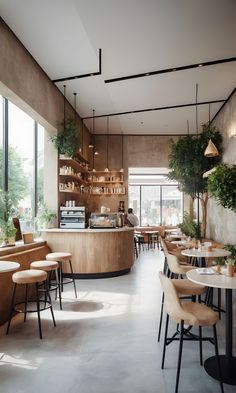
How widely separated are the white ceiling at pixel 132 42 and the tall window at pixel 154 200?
27.7 feet

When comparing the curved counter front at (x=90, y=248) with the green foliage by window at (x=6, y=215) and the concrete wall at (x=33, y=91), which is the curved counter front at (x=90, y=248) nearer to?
the concrete wall at (x=33, y=91)

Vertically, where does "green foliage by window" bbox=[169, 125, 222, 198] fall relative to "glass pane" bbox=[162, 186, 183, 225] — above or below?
above

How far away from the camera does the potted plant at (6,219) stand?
15.0ft

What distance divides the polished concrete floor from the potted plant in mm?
1175

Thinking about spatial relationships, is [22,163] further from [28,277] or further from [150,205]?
[150,205]

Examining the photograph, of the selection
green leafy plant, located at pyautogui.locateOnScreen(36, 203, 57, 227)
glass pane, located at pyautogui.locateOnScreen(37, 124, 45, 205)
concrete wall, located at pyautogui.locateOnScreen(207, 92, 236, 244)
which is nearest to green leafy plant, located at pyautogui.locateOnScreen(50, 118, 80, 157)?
glass pane, located at pyautogui.locateOnScreen(37, 124, 45, 205)

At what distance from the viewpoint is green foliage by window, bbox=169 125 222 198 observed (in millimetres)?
7617

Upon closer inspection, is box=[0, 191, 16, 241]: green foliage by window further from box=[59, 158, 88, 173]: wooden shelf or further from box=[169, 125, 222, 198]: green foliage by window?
box=[169, 125, 222, 198]: green foliage by window

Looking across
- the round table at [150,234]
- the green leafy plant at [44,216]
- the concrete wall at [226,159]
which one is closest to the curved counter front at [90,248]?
the green leafy plant at [44,216]

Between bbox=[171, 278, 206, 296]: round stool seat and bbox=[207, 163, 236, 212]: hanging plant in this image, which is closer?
bbox=[171, 278, 206, 296]: round stool seat

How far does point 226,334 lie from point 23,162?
16.4 ft

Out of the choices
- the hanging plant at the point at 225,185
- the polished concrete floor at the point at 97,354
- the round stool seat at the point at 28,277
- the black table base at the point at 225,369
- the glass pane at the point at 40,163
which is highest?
the glass pane at the point at 40,163

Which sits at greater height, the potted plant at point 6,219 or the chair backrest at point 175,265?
the potted plant at point 6,219

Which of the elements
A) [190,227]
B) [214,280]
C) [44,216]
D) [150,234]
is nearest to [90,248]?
[44,216]
